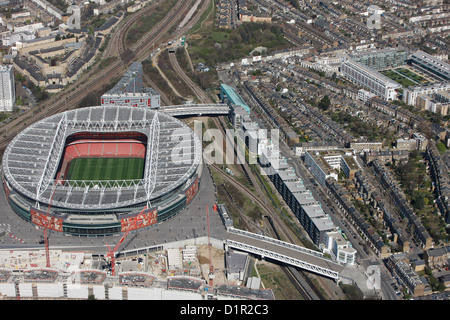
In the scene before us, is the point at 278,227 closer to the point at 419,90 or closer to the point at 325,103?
the point at 325,103

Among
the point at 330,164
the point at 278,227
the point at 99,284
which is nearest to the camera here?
the point at 99,284

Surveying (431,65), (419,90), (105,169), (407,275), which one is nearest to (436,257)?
(407,275)

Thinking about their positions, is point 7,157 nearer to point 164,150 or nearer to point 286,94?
point 164,150

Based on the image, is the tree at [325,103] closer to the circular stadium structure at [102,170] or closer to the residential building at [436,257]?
the circular stadium structure at [102,170]

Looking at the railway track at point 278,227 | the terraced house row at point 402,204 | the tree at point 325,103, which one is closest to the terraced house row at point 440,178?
the terraced house row at point 402,204

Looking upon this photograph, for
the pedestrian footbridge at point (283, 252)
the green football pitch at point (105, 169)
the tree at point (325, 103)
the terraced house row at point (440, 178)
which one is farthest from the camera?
the tree at point (325, 103)

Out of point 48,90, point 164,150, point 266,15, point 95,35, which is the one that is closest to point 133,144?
point 164,150
